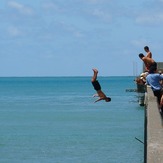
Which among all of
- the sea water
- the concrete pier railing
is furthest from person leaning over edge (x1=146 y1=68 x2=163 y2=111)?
the sea water

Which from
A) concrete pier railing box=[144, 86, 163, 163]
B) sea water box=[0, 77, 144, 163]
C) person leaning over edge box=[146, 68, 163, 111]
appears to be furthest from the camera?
sea water box=[0, 77, 144, 163]

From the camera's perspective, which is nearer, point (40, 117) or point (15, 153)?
point (15, 153)

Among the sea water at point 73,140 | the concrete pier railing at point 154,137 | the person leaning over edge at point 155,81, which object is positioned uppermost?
the person leaning over edge at point 155,81

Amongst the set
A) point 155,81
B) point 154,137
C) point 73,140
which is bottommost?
point 73,140

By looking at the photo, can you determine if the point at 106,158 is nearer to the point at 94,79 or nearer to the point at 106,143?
the point at 106,143

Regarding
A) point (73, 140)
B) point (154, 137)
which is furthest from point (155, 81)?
point (73, 140)

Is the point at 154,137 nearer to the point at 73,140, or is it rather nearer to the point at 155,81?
the point at 155,81

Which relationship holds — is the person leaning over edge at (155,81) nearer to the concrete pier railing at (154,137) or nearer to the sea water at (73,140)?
the concrete pier railing at (154,137)

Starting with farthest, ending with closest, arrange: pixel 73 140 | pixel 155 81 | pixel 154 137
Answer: pixel 73 140
pixel 155 81
pixel 154 137

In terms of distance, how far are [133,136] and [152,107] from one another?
30.1 meters

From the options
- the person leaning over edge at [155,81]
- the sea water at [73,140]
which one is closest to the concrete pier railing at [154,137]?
the person leaning over edge at [155,81]

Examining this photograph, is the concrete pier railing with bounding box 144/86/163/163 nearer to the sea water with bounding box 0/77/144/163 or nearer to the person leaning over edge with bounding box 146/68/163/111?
the person leaning over edge with bounding box 146/68/163/111

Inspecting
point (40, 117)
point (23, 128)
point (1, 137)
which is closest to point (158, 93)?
point (1, 137)

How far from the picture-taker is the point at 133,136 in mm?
42875
